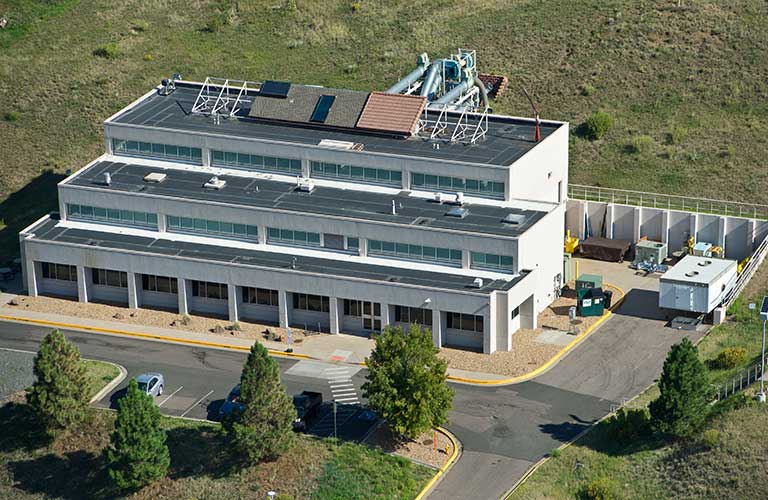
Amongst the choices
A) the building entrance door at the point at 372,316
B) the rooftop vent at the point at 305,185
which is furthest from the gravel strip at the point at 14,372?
the rooftop vent at the point at 305,185

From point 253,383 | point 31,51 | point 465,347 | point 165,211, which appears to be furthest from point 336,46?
point 253,383

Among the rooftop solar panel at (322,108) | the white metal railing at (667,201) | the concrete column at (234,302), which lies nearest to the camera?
the concrete column at (234,302)

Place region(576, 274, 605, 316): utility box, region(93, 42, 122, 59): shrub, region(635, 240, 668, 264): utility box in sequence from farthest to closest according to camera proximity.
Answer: region(93, 42, 122, 59): shrub < region(635, 240, 668, 264): utility box < region(576, 274, 605, 316): utility box

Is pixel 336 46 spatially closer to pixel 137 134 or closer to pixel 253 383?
pixel 137 134

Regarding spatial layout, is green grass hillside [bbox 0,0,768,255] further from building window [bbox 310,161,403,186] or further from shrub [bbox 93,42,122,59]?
building window [bbox 310,161,403,186]

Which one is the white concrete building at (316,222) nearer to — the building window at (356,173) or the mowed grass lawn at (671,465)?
the building window at (356,173)

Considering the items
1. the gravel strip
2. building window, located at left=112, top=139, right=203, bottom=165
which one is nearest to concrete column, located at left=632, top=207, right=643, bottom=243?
building window, located at left=112, top=139, right=203, bottom=165

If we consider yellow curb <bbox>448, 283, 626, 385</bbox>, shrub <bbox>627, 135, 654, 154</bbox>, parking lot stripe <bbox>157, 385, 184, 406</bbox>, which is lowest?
parking lot stripe <bbox>157, 385, 184, 406</bbox>
